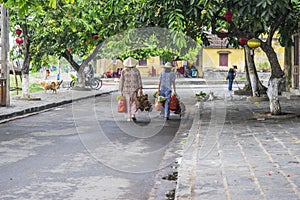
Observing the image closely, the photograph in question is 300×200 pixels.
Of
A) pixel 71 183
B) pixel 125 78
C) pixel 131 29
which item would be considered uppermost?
pixel 131 29

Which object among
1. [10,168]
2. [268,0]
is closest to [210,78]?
[268,0]

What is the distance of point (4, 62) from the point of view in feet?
60.0

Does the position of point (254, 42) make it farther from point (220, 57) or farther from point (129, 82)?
point (220, 57)

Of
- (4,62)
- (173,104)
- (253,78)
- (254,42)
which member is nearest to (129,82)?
(173,104)

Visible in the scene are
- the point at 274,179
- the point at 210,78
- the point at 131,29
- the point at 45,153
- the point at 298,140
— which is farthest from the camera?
the point at 210,78

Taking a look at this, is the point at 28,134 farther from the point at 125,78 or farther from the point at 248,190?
the point at 248,190

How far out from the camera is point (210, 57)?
181 ft

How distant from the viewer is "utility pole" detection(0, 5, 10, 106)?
Result: 18.0m

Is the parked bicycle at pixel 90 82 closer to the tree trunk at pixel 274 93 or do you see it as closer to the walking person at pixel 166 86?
the walking person at pixel 166 86

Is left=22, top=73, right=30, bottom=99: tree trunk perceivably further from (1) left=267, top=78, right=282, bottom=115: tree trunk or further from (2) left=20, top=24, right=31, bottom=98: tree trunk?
(1) left=267, top=78, right=282, bottom=115: tree trunk

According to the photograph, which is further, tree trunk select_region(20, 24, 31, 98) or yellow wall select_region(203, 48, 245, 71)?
yellow wall select_region(203, 48, 245, 71)

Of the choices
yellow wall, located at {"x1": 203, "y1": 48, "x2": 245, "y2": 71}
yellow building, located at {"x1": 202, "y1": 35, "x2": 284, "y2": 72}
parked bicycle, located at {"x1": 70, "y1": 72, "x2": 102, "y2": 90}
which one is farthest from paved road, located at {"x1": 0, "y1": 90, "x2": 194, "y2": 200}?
yellow wall, located at {"x1": 203, "y1": 48, "x2": 245, "y2": 71}

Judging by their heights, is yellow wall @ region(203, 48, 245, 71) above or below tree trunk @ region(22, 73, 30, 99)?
above

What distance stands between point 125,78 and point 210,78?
35.6m
